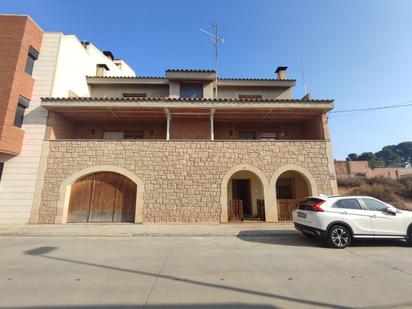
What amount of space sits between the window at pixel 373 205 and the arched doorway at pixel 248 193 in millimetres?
5301

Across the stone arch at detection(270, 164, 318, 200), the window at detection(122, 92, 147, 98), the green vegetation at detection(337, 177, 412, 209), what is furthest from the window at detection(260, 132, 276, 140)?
the green vegetation at detection(337, 177, 412, 209)

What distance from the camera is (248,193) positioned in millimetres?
13406

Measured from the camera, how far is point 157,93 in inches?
616

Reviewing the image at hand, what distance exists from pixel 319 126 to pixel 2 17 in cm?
1833

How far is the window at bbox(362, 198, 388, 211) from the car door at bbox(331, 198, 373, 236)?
25 centimetres

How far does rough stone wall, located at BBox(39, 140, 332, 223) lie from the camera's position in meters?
10.6

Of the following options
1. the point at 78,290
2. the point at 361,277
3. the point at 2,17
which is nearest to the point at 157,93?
the point at 2,17

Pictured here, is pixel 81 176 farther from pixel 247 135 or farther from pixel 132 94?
pixel 247 135

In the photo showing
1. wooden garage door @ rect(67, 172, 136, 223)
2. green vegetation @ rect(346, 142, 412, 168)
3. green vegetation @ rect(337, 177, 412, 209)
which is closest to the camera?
wooden garage door @ rect(67, 172, 136, 223)

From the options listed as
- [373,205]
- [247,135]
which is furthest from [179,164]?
[373,205]

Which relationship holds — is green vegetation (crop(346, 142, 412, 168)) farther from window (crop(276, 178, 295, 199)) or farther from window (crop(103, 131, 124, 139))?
window (crop(103, 131, 124, 139))

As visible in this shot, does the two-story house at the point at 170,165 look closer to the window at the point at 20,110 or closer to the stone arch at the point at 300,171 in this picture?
the stone arch at the point at 300,171

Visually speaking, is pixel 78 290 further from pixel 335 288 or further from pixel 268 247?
pixel 268 247

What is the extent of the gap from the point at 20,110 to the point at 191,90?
10100mm
